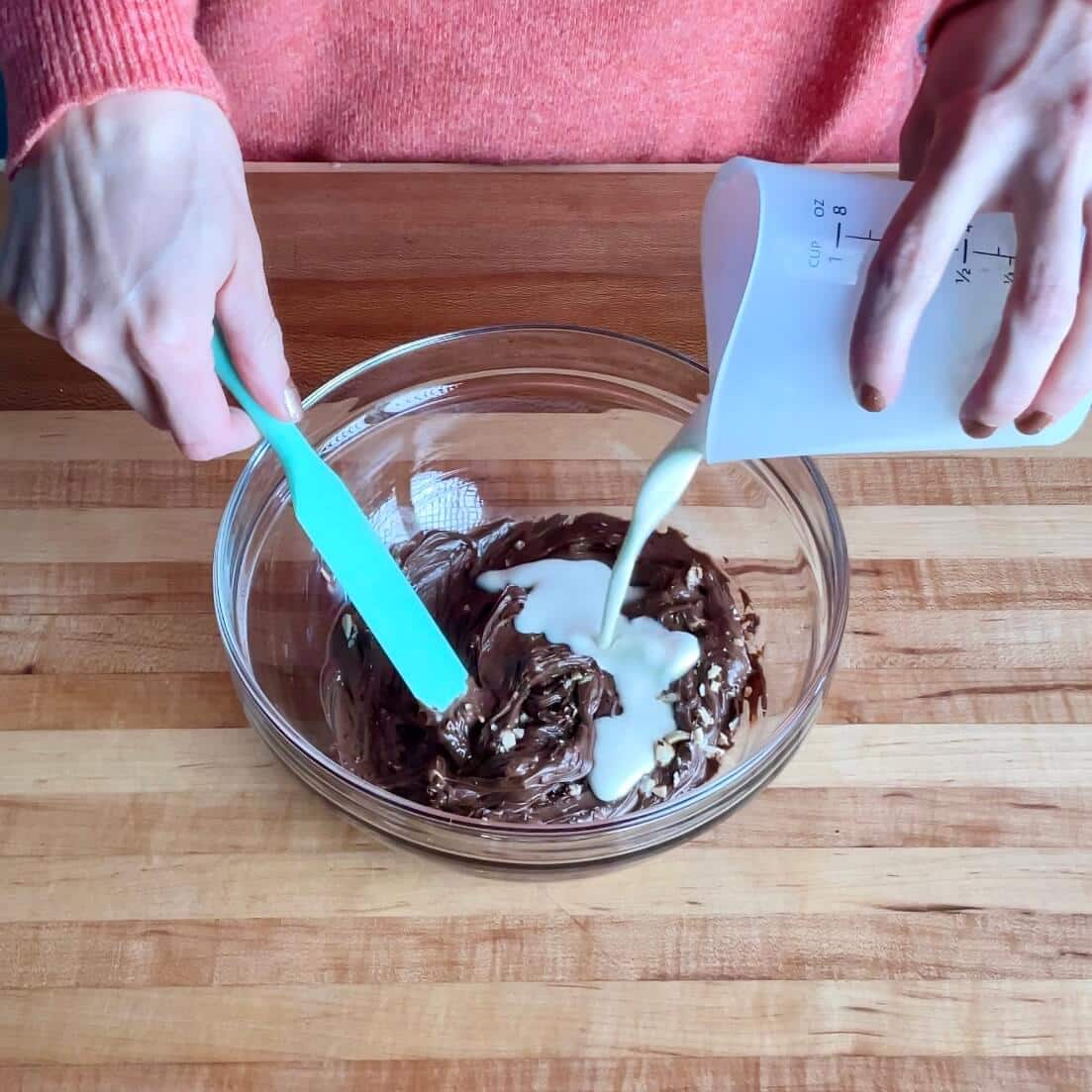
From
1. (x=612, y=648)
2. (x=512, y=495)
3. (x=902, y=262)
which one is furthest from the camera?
(x=512, y=495)

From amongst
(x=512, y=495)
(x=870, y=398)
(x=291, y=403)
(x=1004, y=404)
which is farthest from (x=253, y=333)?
(x=1004, y=404)

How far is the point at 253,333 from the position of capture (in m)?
1.02

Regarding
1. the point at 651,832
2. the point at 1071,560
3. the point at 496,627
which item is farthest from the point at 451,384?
the point at 1071,560

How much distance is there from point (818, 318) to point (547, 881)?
0.56 m

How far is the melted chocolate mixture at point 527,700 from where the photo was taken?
1.08m

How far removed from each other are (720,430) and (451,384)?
46 cm

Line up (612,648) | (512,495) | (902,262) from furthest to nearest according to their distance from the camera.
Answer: (512,495), (612,648), (902,262)

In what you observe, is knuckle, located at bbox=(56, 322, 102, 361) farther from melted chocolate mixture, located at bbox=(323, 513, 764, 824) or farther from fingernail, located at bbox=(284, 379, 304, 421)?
melted chocolate mixture, located at bbox=(323, 513, 764, 824)

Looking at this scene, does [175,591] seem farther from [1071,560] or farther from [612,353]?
[1071,560]

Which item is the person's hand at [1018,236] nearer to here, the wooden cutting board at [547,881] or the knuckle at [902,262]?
the knuckle at [902,262]

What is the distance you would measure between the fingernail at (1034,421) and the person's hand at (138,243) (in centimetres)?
68

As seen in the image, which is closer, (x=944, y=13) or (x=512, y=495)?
(x=944, y=13)

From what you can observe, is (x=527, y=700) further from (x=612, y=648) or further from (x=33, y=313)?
(x=33, y=313)

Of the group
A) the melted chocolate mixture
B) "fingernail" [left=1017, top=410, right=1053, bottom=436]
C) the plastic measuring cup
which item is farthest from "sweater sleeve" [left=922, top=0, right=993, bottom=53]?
the melted chocolate mixture
